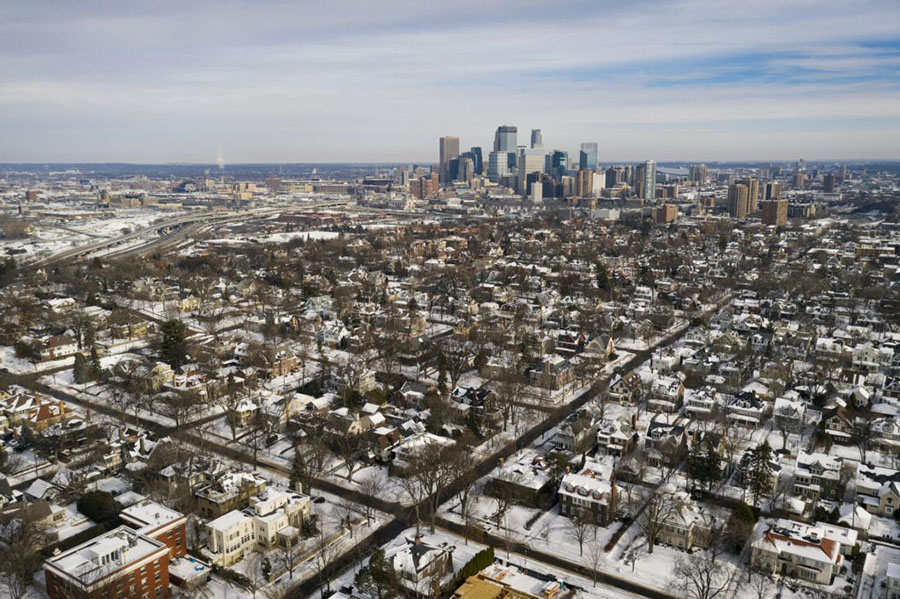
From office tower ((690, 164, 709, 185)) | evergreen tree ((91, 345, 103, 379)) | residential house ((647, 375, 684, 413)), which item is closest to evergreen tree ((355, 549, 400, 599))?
residential house ((647, 375, 684, 413))

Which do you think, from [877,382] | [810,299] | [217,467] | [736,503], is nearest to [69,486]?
[217,467]

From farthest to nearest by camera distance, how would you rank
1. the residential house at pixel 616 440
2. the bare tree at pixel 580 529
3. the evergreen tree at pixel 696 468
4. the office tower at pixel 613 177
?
the office tower at pixel 613 177 → the residential house at pixel 616 440 → the evergreen tree at pixel 696 468 → the bare tree at pixel 580 529

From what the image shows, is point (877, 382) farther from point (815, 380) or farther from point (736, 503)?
point (736, 503)

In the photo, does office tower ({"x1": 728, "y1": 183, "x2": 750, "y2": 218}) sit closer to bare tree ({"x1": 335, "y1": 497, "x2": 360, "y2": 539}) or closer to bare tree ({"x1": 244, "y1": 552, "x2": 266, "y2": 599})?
bare tree ({"x1": 335, "y1": 497, "x2": 360, "y2": 539})

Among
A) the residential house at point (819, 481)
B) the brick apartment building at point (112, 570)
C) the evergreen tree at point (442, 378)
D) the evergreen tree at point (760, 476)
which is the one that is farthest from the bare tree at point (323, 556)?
the residential house at point (819, 481)

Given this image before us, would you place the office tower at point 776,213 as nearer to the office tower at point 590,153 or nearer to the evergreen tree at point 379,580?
the evergreen tree at point 379,580

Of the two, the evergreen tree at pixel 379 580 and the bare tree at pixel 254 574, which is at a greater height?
the evergreen tree at pixel 379 580

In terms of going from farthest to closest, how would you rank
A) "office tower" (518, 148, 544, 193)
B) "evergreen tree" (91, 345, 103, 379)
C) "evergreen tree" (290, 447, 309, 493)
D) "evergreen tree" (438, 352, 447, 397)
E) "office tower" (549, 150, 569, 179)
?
"office tower" (518, 148, 544, 193) → "office tower" (549, 150, 569, 179) → "evergreen tree" (91, 345, 103, 379) → "evergreen tree" (438, 352, 447, 397) → "evergreen tree" (290, 447, 309, 493)
